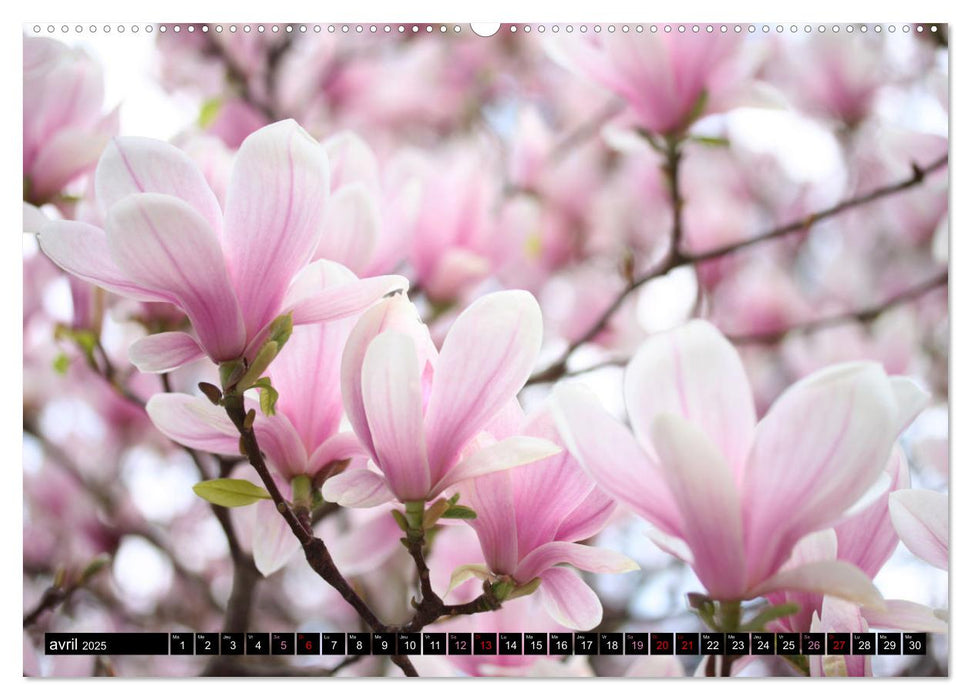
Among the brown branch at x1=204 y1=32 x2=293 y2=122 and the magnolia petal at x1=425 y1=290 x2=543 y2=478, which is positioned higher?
the brown branch at x1=204 y1=32 x2=293 y2=122

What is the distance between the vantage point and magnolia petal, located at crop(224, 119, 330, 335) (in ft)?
1.51

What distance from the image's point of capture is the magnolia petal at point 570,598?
0.51 m

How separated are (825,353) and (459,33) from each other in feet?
1.61

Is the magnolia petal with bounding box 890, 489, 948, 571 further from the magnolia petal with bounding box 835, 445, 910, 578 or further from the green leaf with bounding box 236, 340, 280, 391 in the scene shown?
the green leaf with bounding box 236, 340, 280, 391

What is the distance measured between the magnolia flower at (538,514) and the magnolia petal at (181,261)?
155 millimetres

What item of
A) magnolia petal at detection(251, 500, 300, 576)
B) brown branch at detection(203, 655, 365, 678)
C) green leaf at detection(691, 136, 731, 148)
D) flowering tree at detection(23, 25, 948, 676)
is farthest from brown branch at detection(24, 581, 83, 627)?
green leaf at detection(691, 136, 731, 148)

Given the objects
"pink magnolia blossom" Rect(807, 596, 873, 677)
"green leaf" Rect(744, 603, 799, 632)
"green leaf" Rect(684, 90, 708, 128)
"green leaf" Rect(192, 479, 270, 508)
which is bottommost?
"pink magnolia blossom" Rect(807, 596, 873, 677)

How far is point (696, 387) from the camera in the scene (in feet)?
1.36

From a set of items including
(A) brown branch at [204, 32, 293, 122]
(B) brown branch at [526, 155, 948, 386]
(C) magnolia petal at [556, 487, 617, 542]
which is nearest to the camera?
(C) magnolia petal at [556, 487, 617, 542]

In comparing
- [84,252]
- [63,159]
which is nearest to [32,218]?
[63,159]

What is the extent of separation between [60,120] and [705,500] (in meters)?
0.57

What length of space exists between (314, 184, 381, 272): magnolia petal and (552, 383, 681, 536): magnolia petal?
24 centimetres

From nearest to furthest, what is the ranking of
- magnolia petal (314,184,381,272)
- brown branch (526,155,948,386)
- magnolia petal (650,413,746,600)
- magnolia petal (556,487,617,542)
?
magnolia petal (650,413,746,600) < magnolia petal (556,487,617,542) < magnolia petal (314,184,381,272) < brown branch (526,155,948,386)
